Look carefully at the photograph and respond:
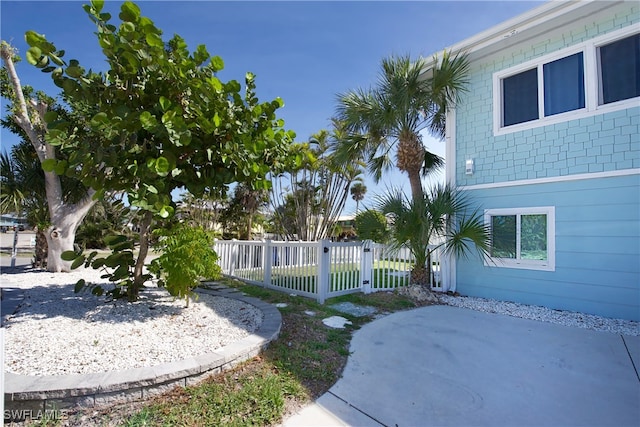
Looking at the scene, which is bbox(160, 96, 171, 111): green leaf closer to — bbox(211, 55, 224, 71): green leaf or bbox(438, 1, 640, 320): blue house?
bbox(211, 55, 224, 71): green leaf

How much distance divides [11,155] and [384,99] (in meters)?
10.2

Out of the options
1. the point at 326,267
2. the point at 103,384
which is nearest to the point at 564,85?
the point at 326,267

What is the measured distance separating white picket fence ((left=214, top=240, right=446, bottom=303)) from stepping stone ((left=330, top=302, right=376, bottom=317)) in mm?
392

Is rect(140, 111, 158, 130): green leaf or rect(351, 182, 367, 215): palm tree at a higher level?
rect(351, 182, 367, 215): palm tree

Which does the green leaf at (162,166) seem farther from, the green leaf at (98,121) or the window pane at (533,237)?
the window pane at (533,237)

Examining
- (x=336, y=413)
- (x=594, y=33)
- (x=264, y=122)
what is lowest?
(x=336, y=413)

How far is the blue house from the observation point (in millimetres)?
5492

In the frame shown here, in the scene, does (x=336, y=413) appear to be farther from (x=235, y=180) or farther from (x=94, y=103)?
(x=94, y=103)

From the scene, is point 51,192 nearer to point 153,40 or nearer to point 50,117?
point 50,117

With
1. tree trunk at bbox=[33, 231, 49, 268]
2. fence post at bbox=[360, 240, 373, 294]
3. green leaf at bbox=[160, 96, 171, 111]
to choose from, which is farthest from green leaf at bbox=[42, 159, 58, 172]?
tree trunk at bbox=[33, 231, 49, 268]

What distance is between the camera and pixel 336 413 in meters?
2.58

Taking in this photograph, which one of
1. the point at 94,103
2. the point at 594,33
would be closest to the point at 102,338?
the point at 94,103

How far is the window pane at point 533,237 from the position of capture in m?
6.33

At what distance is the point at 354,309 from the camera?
5773 mm
